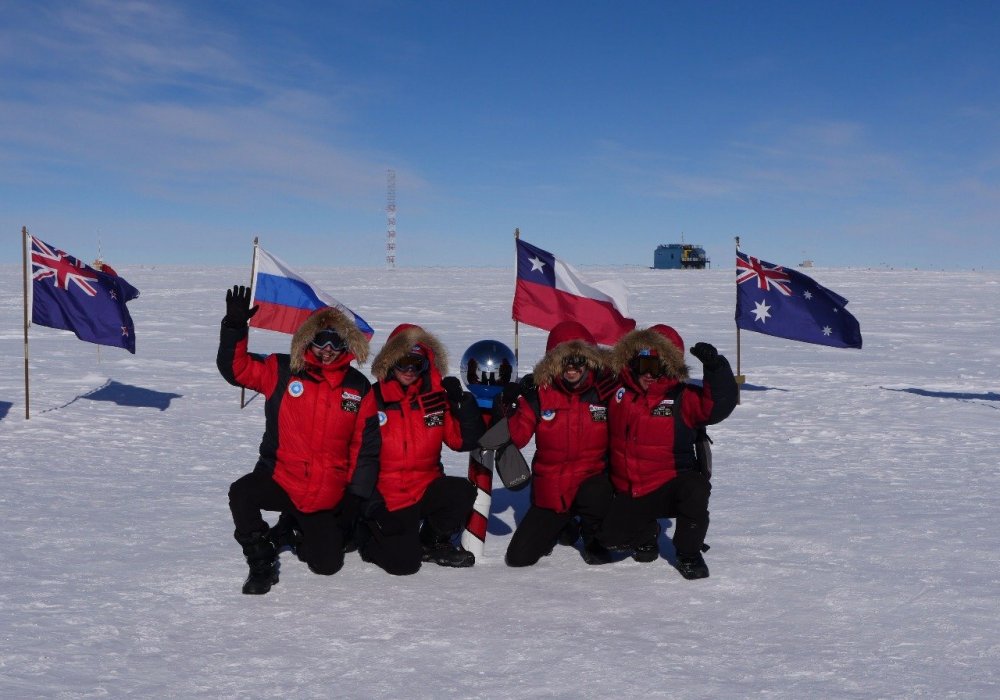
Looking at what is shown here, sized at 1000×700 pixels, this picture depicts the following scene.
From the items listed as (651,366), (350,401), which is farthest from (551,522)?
(350,401)

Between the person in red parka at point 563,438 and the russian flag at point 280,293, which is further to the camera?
the russian flag at point 280,293

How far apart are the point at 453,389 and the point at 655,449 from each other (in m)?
1.18

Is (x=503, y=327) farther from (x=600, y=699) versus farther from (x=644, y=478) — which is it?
(x=600, y=699)

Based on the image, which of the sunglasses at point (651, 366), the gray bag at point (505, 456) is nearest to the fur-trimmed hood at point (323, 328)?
the gray bag at point (505, 456)

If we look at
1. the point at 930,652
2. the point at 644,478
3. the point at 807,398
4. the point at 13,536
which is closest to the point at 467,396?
the point at 644,478

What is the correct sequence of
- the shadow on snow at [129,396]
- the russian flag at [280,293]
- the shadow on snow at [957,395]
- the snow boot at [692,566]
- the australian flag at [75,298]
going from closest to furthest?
the snow boot at [692,566] < the australian flag at [75,298] < the russian flag at [280,293] < the shadow on snow at [129,396] < the shadow on snow at [957,395]

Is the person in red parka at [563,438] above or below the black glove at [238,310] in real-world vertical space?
below

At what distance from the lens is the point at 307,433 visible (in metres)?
4.20

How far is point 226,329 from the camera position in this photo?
408cm

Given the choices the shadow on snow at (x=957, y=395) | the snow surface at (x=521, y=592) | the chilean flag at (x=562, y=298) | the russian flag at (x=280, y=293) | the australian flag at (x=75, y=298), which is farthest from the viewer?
the shadow on snow at (x=957, y=395)

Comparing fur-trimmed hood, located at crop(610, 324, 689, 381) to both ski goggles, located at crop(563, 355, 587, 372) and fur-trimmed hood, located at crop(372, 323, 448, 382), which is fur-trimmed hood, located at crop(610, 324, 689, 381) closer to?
ski goggles, located at crop(563, 355, 587, 372)

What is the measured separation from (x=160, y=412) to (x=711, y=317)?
738 inches

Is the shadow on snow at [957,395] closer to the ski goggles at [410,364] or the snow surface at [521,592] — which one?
the snow surface at [521,592]

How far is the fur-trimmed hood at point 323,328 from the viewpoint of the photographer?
13.6 feet
